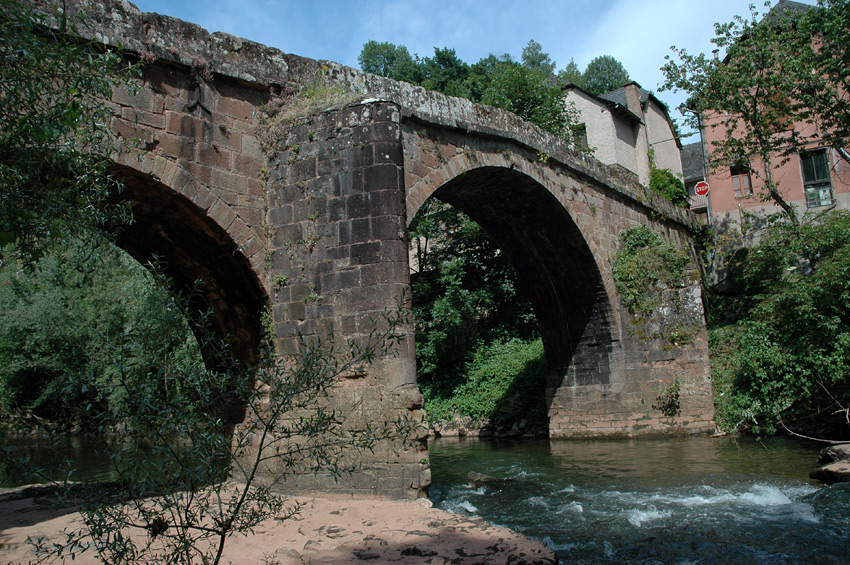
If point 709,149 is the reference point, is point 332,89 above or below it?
below

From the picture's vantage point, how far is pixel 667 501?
6.70 m

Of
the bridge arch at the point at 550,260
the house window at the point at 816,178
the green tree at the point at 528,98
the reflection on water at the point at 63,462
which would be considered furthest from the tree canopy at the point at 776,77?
the reflection on water at the point at 63,462

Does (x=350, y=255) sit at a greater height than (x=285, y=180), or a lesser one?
lesser

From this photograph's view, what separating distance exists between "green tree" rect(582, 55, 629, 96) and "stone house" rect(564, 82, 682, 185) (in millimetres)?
17236

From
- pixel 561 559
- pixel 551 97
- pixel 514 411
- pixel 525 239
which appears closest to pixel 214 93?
pixel 561 559

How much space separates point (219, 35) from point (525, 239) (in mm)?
6620

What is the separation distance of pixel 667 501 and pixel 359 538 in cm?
344

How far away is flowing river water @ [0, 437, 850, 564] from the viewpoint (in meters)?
5.07

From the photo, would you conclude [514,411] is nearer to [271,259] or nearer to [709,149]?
[271,259]

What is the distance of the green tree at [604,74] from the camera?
141 ft

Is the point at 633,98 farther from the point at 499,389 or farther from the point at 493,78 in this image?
the point at 499,389

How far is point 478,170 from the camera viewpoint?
9.29 metres

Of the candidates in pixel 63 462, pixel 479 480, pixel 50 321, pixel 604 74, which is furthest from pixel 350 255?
pixel 604 74

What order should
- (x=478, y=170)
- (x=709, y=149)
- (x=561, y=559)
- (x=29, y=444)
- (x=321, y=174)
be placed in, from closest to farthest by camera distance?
(x=561, y=559), (x=321, y=174), (x=478, y=170), (x=29, y=444), (x=709, y=149)
